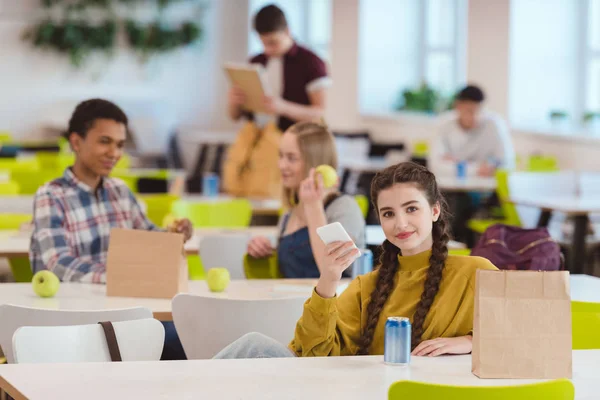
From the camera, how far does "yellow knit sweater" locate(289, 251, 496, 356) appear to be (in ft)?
8.39

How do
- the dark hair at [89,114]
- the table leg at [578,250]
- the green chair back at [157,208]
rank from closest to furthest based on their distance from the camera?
the dark hair at [89,114]
the green chair back at [157,208]
the table leg at [578,250]

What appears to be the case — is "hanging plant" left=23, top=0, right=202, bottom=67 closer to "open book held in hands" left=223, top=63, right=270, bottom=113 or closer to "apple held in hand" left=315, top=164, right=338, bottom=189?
"open book held in hands" left=223, top=63, right=270, bottom=113

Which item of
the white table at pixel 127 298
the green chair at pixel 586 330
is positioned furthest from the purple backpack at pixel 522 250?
the green chair at pixel 586 330

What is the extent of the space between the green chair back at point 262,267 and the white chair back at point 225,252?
30cm

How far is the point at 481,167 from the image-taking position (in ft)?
25.1

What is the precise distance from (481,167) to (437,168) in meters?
0.39

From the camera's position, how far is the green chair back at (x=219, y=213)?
17.8ft

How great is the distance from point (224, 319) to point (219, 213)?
254 centimetres

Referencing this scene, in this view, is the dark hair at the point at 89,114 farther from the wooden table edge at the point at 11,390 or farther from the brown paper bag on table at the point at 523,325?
the brown paper bag on table at the point at 523,325

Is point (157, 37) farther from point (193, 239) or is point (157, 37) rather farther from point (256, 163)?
point (193, 239)

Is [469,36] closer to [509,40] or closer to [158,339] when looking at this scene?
[509,40]

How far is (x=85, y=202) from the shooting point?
157 inches

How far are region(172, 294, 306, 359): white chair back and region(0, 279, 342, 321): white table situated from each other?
18cm

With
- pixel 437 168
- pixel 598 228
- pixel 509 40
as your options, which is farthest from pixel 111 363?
pixel 509 40
